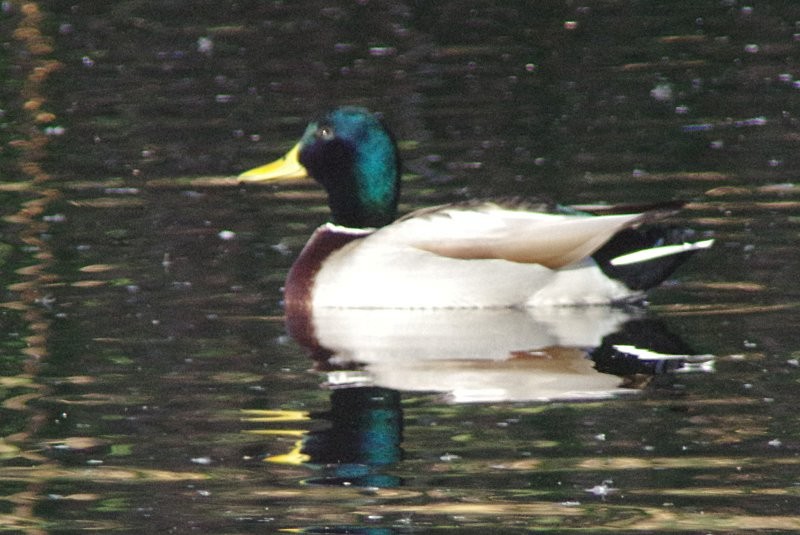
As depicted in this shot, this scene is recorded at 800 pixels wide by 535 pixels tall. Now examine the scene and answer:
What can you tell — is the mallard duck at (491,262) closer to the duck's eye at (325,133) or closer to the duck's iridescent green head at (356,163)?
the duck's iridescent green head at (356,163)

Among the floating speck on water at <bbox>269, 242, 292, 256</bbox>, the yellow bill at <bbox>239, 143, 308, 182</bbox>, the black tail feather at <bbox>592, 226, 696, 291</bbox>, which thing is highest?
the yellow bill at <bbox>239, 143, 308, 182</bbox>

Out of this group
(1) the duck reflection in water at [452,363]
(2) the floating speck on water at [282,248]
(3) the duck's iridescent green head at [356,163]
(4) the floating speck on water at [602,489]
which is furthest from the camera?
(2) the floating speck on water at [282,248]

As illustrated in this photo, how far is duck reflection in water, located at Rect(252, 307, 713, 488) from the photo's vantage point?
26.0ft

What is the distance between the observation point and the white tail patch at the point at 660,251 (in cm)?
1046

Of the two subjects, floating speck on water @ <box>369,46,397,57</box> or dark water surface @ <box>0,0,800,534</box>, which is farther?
floating speck on water @ <box>369,46,397,57</box>

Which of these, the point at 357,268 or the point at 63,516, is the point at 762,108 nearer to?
the point at 357,268

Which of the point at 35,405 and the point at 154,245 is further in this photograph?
the point at 154,245

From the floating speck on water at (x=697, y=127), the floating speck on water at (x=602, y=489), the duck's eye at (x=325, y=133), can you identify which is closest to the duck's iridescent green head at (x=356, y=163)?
the duck's eye at (x=325, y=133)

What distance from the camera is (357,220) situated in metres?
11.3

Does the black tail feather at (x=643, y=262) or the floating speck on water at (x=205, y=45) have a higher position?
the floating speck on water at (x=205, y=45)

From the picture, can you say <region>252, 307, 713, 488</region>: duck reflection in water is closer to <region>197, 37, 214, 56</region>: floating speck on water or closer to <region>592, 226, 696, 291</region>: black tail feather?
<region>592, 226, 696, 291</region>: black tail feather

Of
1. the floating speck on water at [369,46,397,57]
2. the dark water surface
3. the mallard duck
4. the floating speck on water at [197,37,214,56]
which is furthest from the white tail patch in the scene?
the floating speck on water at [197,37,214,56]

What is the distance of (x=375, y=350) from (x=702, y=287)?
196cm

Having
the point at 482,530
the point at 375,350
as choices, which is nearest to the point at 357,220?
the point at 375,350
